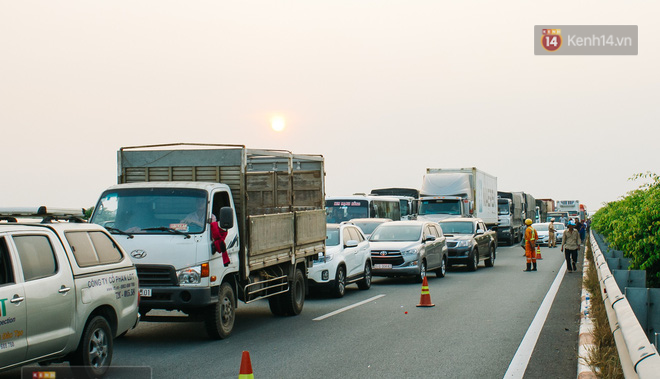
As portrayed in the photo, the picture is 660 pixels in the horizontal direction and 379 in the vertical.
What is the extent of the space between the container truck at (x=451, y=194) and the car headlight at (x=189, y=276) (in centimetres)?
2390

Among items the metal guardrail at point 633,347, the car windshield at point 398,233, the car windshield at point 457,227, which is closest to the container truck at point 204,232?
the metal guardrail at point 633,347

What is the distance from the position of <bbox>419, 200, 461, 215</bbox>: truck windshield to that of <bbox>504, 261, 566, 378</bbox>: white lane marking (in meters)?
16.8

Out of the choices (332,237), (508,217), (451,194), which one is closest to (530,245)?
(332,237)

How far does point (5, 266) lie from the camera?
277 inches

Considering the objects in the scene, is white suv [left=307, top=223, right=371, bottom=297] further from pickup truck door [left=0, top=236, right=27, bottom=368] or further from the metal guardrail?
pickup truck door [left=0, top=236, right=27, bottom=368]

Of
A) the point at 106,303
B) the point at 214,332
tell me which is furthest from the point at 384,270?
the point at 106,303

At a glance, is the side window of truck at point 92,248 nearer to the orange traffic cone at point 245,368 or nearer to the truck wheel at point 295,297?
the orange traffic cone at point 245,368

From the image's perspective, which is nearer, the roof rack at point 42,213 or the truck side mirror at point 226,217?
the roof rack at point 42,213

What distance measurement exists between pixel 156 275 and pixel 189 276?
0.46 m

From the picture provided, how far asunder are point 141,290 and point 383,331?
3.75 meters

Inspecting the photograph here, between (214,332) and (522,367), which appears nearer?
(522,367)

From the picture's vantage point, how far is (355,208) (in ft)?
105

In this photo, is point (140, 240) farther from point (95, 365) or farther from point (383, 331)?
point (383, 331)

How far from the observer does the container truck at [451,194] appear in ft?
113
